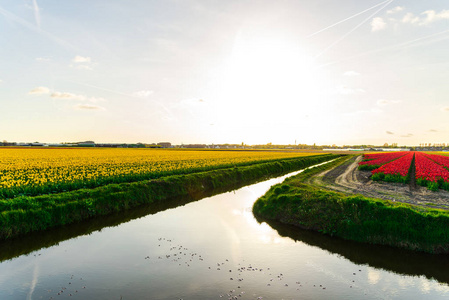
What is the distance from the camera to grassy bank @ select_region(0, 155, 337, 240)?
48.6 ft

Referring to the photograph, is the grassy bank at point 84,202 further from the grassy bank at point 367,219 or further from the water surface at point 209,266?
the grassy bank at point 367,219

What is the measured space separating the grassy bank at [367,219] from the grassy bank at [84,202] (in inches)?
417

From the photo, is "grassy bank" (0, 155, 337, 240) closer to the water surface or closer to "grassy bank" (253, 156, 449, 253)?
the water surface

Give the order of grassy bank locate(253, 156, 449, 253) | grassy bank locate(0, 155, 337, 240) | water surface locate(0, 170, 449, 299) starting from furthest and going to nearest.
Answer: grassy bank locate(0, 155, 337, 240) → grassy bank locate(253, 156, 449, 253) → water surface locate(0, 170, 449, 299)

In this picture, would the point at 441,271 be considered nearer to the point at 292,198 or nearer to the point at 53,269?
the point at 292,198

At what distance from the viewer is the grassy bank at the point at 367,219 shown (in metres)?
13.0

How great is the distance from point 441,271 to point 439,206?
839cm

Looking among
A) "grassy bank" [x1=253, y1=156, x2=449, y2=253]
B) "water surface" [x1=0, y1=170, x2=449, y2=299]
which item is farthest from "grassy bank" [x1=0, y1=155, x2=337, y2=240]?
"grassy bank" [x1=253, y1=156, x2=449, y2=253]

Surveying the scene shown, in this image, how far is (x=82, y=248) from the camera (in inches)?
513

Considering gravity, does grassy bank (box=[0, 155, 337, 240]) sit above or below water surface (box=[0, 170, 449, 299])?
above

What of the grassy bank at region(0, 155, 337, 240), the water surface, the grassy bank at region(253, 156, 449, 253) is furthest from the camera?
the grassy bank at region(0, 155, 337, 240)

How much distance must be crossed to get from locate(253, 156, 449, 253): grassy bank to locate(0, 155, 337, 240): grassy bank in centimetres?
1059

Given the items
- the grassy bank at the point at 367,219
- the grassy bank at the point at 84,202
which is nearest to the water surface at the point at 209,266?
the grassy bank at the point at 367,219

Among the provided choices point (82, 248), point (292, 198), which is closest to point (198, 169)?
point (292, 198)
